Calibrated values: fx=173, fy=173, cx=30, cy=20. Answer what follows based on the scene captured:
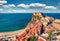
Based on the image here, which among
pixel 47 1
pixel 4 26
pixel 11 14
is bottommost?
pixel 4 26

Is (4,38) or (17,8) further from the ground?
(17,8)

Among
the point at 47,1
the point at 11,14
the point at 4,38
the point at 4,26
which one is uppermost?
the point at 47,1

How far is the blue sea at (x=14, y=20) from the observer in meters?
4.04

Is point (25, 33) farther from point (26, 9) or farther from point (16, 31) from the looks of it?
point (26, 9)

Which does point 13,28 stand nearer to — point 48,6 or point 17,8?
point 17,8

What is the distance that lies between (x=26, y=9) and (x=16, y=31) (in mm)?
576

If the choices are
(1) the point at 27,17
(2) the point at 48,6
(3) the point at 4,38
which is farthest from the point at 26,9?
(3) the point at 4,38

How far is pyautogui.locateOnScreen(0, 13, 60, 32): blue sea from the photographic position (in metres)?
4.04

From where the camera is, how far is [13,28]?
405cm

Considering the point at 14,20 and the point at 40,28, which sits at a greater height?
the point at 14,20

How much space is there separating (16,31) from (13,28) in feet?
0.33

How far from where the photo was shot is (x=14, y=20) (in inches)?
161

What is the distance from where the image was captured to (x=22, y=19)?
4082 mm

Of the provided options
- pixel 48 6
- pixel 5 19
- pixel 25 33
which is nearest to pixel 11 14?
pixel 5 19
